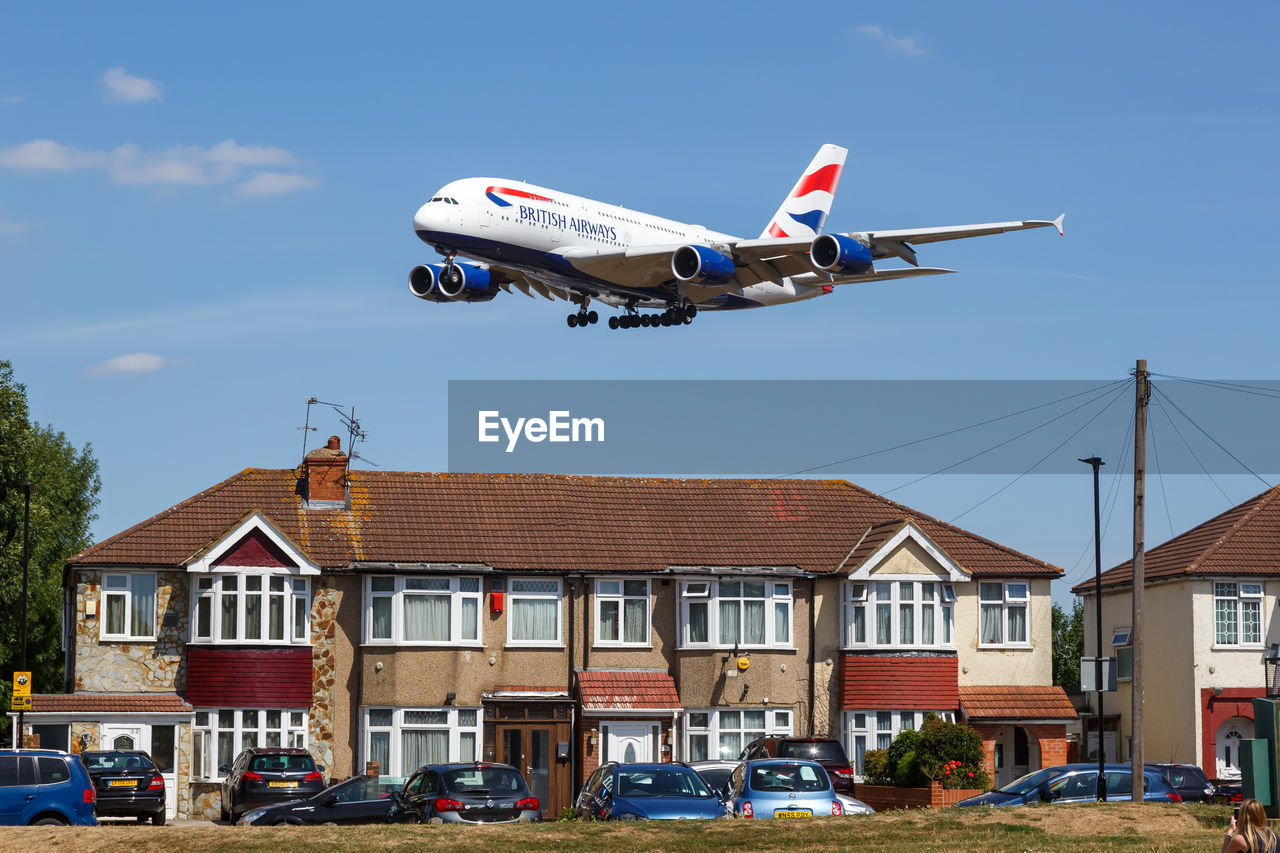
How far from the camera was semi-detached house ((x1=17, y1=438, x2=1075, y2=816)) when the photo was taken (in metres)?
42.8

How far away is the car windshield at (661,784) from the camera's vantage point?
25500 millimetres

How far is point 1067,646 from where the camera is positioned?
9931cm

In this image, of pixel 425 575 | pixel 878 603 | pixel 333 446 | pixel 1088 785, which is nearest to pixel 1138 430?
pixel 1088 785

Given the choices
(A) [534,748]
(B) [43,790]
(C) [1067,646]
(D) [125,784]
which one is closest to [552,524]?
(A) [534,748]

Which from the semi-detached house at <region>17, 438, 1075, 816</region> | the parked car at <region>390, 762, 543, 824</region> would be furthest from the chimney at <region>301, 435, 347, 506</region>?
the parked car at <region>390, 762, 543, 824</region>

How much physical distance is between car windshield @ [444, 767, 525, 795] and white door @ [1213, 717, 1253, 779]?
2727 centimetres

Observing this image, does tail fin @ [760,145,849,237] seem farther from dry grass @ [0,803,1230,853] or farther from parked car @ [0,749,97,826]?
parked car @ [0,749,97,826]

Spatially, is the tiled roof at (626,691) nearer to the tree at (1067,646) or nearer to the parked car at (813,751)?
the parked car at (813,751)

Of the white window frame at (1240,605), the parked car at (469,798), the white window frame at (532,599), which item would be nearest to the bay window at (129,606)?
the white window frame at (532,599)

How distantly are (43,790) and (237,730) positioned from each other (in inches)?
671

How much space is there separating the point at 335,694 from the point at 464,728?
337 cm

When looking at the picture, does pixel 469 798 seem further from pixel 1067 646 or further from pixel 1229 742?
pixel 1067 646

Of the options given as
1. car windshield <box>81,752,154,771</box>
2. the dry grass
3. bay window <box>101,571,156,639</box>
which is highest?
bay window <box>101,571,156,639</box>

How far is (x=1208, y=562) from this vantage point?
4775cm
